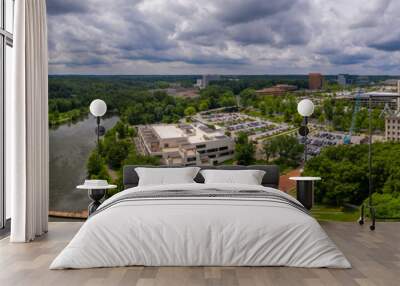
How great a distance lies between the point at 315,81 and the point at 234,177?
8.71 ft

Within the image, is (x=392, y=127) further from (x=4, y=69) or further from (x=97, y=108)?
(x=4, y=69)

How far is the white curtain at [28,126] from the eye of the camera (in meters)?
5.49

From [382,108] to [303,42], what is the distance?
4.86 ft

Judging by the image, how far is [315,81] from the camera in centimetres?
831

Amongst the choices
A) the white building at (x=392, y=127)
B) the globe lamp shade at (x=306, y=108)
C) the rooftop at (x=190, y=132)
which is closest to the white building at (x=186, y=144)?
the rooftop at (x=190, y=132)

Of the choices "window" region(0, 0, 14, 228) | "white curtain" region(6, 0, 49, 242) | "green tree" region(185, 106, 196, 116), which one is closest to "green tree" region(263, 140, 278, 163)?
"green tree" region(185, 106, 196, 116)

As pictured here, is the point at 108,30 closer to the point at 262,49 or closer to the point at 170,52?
the point at 170,52

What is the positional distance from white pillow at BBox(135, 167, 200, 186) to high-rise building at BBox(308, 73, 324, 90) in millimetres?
2646

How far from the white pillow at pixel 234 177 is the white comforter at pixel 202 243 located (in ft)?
6.43

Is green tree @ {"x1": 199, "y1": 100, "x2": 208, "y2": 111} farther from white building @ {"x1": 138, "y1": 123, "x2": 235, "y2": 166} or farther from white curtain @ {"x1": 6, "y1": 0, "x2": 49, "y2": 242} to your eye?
white curtain @ {"x1": 6, "y1": 0, "x2": 49, "y2": 242}

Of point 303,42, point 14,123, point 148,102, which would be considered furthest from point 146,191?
point 303,42

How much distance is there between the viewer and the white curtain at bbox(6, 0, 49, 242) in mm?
5492

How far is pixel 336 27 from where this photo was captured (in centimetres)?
798

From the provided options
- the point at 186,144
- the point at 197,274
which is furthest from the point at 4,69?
the point at 197,274
